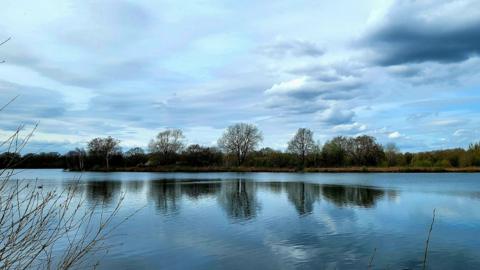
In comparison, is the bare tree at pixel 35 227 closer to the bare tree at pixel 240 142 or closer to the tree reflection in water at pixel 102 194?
the tree reflection in water at pixel 102 194

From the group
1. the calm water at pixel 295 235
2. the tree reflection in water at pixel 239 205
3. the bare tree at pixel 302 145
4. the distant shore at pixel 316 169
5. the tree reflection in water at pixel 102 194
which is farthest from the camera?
the bare tree at pixel 302 145

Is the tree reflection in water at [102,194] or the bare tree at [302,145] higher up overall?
the bare tree at [302,145]

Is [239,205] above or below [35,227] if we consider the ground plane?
below

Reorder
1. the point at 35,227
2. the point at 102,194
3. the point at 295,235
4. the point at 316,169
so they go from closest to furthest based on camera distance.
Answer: the point at 35,227
the point at 295,235
the point at 102,194
the point at 316,169

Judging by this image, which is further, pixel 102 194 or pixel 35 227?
pixel 102 194

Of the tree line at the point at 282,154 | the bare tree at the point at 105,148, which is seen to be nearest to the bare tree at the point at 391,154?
the tree line at the point at 282,154

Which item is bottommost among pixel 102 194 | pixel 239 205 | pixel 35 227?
pixel 239 205

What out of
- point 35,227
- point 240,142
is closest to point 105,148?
point 240,142

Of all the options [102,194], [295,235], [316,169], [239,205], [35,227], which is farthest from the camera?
[316,169]

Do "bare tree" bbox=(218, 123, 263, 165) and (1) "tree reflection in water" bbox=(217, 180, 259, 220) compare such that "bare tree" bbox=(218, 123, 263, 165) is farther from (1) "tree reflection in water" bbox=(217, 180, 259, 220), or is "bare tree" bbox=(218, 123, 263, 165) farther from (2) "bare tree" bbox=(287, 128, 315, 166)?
(1) "tree reflection in water" bbox=(217, 180, 259, 220)

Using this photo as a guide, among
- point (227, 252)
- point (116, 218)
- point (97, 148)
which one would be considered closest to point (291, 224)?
point (227, 252)

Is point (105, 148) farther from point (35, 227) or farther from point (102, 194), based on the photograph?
point (35, 227)

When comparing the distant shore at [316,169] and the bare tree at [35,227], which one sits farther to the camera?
the distant shore at [316,169]

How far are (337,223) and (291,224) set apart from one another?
197 centimetres
